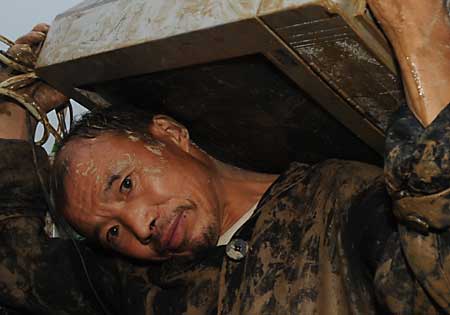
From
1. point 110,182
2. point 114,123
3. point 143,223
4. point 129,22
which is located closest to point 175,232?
point 143,223

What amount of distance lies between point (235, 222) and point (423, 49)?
74cm

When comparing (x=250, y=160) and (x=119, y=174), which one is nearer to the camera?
(x=119, y=174)

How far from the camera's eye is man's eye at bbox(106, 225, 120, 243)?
1.73 meters

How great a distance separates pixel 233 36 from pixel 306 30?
0.13 m

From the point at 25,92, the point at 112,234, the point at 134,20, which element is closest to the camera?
the point at 134,20

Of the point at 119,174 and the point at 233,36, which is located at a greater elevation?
the point at 233,36

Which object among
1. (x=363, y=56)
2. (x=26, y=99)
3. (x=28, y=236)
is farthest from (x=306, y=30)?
(x=28, y=236)

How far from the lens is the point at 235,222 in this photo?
1764 millimetres

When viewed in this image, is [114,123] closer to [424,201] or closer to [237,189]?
[237,189]

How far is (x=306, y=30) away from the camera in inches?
47.8

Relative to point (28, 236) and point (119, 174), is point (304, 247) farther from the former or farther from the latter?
point (28, 236)

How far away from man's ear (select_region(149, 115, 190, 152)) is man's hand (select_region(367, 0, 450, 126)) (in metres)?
0.73

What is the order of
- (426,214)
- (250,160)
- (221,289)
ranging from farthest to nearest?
(250,160) < (221,289) < (426,214)

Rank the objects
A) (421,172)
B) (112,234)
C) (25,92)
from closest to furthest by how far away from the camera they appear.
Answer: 1. (421,172)
2. (112,234)
3. (25,92)
